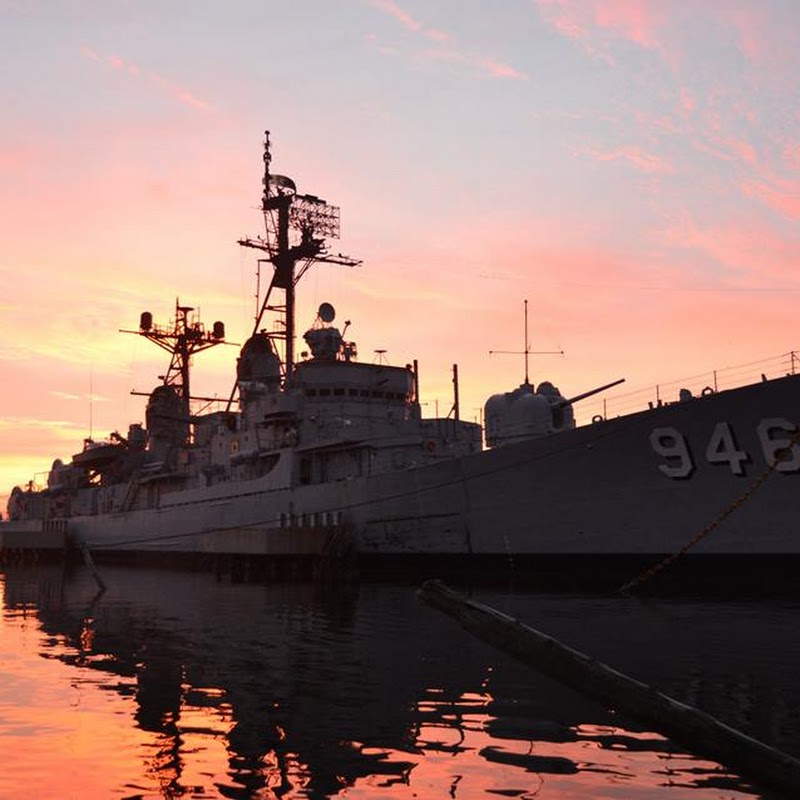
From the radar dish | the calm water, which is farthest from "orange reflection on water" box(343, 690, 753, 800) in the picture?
the radar dish

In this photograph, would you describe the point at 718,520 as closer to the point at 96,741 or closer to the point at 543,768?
the point at 543,768

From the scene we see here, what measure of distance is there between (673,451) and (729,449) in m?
1.44

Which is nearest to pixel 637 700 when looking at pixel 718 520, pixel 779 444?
pixel 718 520

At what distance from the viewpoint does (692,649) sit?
14.3 m

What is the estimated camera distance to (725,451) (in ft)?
81.6

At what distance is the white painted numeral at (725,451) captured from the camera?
2469cm

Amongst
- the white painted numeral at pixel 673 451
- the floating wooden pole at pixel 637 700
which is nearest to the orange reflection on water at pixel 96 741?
the floating wooden pole at pixel 637 700

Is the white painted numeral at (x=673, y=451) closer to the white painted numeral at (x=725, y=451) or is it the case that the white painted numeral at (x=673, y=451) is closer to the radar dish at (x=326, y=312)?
the white painted numeral at (x=725, y=451)

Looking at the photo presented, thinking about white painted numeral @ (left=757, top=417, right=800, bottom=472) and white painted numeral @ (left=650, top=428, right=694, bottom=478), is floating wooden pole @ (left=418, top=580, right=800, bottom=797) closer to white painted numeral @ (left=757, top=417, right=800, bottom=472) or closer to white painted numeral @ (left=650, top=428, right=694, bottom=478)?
white painted numeral @ (left=650, top=428, right=694, bottom=478)

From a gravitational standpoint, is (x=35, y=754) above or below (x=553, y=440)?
below

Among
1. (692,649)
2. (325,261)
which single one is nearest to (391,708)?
(692,649)

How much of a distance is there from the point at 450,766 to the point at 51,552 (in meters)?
53.3

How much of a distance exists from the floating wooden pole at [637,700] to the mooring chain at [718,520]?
39.6 ft

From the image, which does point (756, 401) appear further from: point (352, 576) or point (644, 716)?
point (644, 716)
